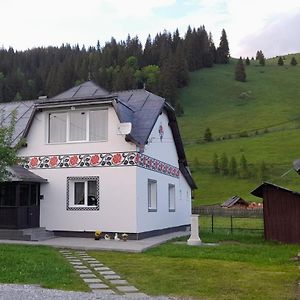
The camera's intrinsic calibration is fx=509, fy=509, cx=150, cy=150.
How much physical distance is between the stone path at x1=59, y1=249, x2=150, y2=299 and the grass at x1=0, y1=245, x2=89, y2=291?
0.20 metres

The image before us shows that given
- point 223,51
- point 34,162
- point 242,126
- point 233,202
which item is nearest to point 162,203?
point 34,162

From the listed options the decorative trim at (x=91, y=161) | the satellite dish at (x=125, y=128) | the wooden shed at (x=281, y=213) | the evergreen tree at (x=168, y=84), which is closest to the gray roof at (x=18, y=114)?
the decorative trim at (x=91, y=161)

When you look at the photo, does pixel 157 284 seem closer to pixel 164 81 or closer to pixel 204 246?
pixel 204 246

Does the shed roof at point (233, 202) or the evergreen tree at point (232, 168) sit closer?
the shed roof at point (233, 202)

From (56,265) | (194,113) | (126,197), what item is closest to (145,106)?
(126,197)

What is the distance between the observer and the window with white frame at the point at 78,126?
2025 cm

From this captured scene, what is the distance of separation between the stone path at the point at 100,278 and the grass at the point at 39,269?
0.20 meters

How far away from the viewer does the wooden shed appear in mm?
18078

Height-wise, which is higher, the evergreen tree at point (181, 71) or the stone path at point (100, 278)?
the evergreen tree at point (181, 71)

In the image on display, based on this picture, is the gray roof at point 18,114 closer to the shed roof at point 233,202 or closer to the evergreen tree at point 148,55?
the shed roof at point 233,202

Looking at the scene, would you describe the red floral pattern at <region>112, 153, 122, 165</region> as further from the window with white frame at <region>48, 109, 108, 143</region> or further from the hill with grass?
the hill with grass

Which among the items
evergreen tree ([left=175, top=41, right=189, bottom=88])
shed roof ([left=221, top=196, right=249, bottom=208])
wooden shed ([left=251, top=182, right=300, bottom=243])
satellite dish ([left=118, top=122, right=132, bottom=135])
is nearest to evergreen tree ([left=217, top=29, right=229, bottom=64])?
evergreen tree ([left=175, top=41, right=189, bottom=88])

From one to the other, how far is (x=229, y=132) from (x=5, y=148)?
70192 mm

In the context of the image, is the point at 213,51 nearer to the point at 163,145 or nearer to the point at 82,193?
the point at 163,145
